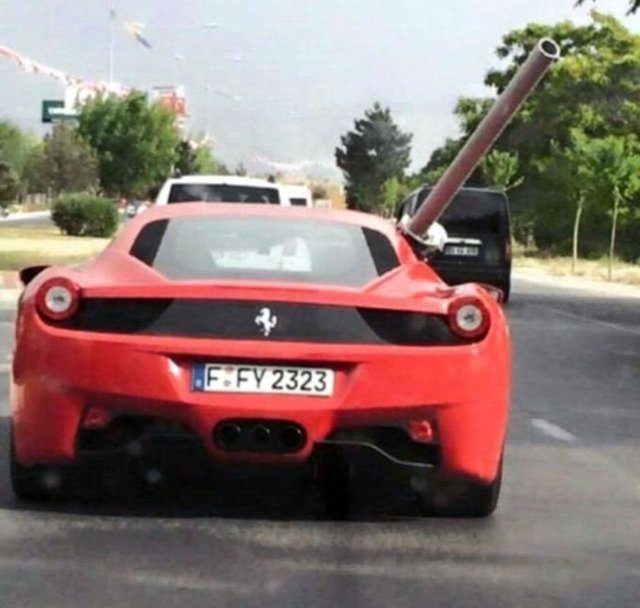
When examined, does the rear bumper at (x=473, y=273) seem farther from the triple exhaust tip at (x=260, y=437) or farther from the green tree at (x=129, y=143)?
the green tree at (x=129, y=143)

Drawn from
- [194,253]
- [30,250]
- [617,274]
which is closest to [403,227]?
[194,253]

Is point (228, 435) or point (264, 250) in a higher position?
point (264, 250)

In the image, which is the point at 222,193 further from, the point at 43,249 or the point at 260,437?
the point at 43,249

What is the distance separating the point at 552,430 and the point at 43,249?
35760mm

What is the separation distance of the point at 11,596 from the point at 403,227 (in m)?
5.20

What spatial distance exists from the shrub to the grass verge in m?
0.56

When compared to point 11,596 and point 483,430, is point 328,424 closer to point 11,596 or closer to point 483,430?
point 483,430

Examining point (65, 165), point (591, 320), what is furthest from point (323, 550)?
point (65, 165)

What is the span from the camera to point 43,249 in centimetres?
4738

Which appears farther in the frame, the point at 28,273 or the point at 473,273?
the point at 473,273

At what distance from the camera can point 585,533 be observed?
27.6 feet

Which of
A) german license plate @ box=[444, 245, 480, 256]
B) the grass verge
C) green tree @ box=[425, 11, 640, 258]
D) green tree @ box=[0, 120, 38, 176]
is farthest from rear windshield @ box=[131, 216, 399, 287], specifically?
green tree @ box=[0, 120, 38, 176]

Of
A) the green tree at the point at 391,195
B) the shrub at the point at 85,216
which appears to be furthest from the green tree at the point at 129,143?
the green tree at the point at 391,195

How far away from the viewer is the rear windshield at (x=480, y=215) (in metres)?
32.7
